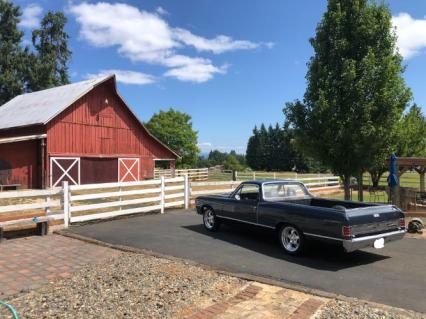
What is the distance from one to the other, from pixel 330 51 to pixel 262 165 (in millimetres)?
81533

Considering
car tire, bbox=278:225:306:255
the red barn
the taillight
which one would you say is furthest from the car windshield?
the red barn

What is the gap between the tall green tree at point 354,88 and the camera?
12578mm

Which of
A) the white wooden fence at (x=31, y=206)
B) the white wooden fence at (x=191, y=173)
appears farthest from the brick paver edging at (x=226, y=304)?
the white wooden fence at (x=191, y=173)

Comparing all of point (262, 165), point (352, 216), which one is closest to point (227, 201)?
point (352, 216)

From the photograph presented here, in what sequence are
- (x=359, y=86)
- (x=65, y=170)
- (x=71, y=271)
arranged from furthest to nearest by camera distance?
(x=65, y=170)
(x=359, y=86)
(x=71, y=271)

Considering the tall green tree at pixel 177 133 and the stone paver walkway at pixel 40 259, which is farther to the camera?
the tall green tree at pixel 177 133

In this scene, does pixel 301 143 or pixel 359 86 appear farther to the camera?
pixel 301 143

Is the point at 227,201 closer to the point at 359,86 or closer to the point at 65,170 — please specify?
the point at 359,86

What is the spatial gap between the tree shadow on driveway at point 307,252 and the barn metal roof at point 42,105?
18.3m

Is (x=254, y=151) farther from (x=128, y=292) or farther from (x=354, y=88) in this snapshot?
(x=128, y=292)

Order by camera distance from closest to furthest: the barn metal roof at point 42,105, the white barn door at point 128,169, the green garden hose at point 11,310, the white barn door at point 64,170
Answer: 1. the green garden hose at point 11,310
2. the white barn door at point 64,170
3. the barn metal roof at point 42,105
4. the white barn door at point 128,169

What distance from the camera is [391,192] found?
1358 centimetres

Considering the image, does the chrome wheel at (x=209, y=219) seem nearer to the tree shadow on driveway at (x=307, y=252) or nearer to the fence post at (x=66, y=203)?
the tree shadow on driveway at (x=307, y=252)

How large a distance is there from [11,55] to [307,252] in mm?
50058
